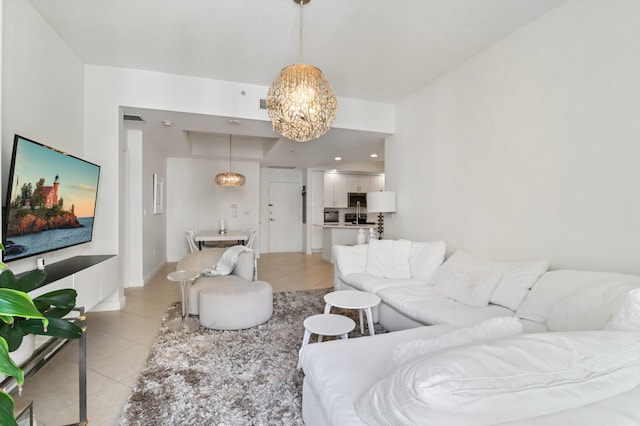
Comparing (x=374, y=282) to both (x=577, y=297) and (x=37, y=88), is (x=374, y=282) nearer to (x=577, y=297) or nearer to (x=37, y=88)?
(x=577, y=297)

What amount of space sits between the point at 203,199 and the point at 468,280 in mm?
6147

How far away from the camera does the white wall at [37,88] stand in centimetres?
205

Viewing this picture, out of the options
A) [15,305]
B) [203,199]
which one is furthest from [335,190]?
[15,305]

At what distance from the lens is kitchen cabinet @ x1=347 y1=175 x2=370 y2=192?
8.48 metres

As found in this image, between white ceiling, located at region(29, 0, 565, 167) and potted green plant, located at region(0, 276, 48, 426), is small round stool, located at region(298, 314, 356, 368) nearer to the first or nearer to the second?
potted green plant, located at region(0, 276, 48, 426)

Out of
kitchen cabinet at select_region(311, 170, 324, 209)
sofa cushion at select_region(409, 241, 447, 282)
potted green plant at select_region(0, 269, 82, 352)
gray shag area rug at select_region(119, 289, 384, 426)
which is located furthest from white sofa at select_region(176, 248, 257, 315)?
kitchen cabinet at select_region(311, 170, 324, 209)

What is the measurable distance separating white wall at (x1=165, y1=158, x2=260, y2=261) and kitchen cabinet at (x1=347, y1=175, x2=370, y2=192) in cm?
270

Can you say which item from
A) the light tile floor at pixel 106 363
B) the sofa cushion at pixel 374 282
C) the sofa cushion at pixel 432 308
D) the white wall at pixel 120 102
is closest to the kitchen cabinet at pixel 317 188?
the light tile floor at pixel 106 363

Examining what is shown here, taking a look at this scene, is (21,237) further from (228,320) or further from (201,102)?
(201,102)

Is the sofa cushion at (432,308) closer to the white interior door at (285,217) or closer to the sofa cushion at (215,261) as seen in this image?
the sofa cushion at (215,261)

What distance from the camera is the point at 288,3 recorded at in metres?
2.24

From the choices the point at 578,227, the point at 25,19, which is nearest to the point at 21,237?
the point at 25,19

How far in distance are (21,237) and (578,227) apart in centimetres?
401

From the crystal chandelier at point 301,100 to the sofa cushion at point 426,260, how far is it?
191 centimetres
